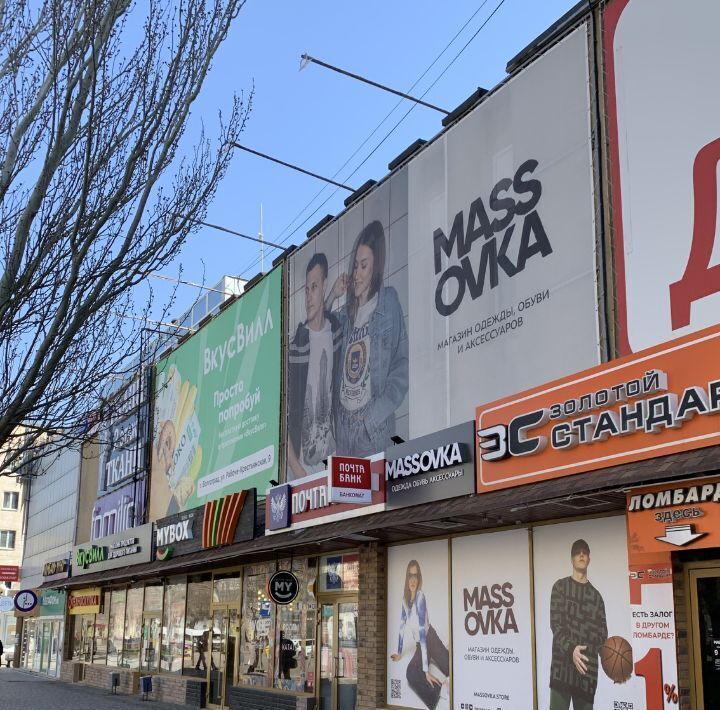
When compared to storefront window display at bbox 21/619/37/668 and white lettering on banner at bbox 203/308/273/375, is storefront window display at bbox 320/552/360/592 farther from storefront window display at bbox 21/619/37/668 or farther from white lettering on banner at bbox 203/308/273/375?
storefront window display at bbox 21/619/37/668

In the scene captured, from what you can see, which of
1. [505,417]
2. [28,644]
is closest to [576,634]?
[505,417]

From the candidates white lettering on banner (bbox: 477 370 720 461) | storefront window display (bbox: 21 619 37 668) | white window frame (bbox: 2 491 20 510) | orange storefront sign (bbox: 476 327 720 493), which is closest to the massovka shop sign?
orange storefront sign (bbox: 476 327 720 493)

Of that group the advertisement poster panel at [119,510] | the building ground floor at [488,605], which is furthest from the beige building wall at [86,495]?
the building ground floor at [488,605]

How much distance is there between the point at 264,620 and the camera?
19594 millimetres

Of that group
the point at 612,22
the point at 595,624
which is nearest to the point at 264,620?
the point at 595,624

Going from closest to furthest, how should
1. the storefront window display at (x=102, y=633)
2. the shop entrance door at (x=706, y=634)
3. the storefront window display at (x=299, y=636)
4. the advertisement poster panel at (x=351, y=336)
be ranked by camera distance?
the shop entrance door at (x=706, y=634) < the advertisement poster panel at (x=351, y=336) < the storefront window display at (x=299, y=636) < the storefront window display at (x=102, y=633)

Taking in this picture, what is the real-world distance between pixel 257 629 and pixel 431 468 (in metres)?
8.25

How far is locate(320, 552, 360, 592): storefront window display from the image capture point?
659 inches

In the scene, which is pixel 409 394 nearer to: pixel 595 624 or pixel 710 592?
pixel 595 624

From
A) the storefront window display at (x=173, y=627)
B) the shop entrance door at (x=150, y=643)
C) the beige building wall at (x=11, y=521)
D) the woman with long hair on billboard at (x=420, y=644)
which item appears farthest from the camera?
the beige building wall at (x=11, y=521)

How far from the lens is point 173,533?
22.4 metres

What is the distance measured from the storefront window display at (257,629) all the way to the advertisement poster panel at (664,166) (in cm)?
1127

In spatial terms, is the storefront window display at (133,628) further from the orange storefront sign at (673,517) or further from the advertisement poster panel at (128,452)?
the orange storefront sign at (673,517)

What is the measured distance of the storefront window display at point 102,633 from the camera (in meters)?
30.8
